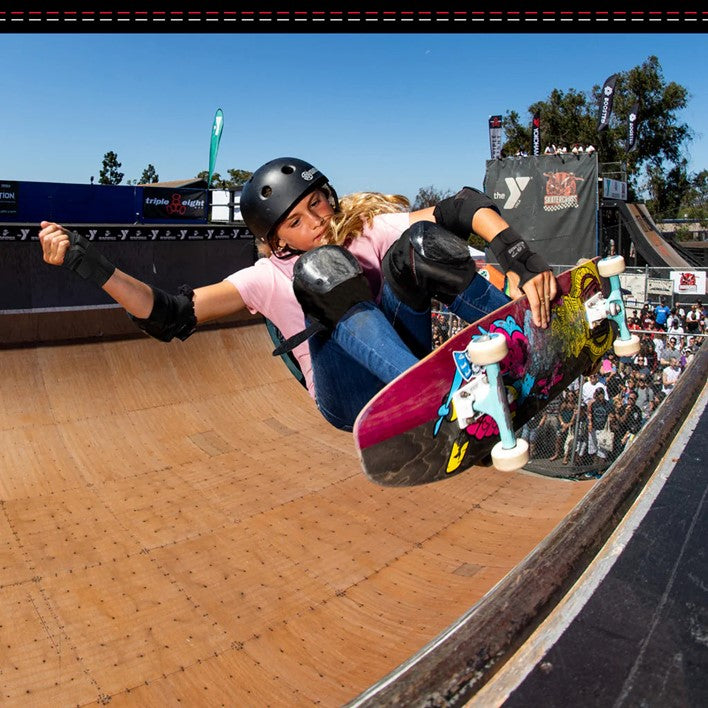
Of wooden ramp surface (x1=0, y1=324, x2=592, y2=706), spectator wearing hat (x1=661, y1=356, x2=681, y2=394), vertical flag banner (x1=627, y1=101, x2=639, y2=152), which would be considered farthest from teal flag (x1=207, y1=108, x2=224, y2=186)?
vertical flag banner (x1=627, y1=101, x2=639, y2=152)

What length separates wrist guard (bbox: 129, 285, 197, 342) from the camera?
2961 millimetres

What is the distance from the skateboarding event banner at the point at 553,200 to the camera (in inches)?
961

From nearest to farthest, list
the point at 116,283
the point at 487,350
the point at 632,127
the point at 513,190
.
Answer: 1. the point at 487,350
2. the point at 116,283
3. the point at 513,190
4. the point at 632,127

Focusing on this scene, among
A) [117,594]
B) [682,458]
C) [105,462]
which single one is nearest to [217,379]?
[105,462]

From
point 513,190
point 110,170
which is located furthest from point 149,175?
point 513,190

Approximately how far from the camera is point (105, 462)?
8.50m

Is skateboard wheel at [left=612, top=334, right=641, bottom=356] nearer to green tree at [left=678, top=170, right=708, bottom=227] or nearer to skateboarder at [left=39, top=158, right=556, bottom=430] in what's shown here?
skateboarder at [left=39, top=158, right=556, bottom=430]

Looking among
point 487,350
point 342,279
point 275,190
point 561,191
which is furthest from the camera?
point 561,191

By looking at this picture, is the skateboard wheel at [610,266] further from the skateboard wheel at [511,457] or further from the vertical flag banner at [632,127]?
the vertical flag banner at [632,127]

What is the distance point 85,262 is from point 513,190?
983 inches

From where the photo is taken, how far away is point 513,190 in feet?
84.2

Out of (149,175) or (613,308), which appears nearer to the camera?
(613,308)

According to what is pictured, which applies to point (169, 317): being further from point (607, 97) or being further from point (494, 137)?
point (607, 97)
